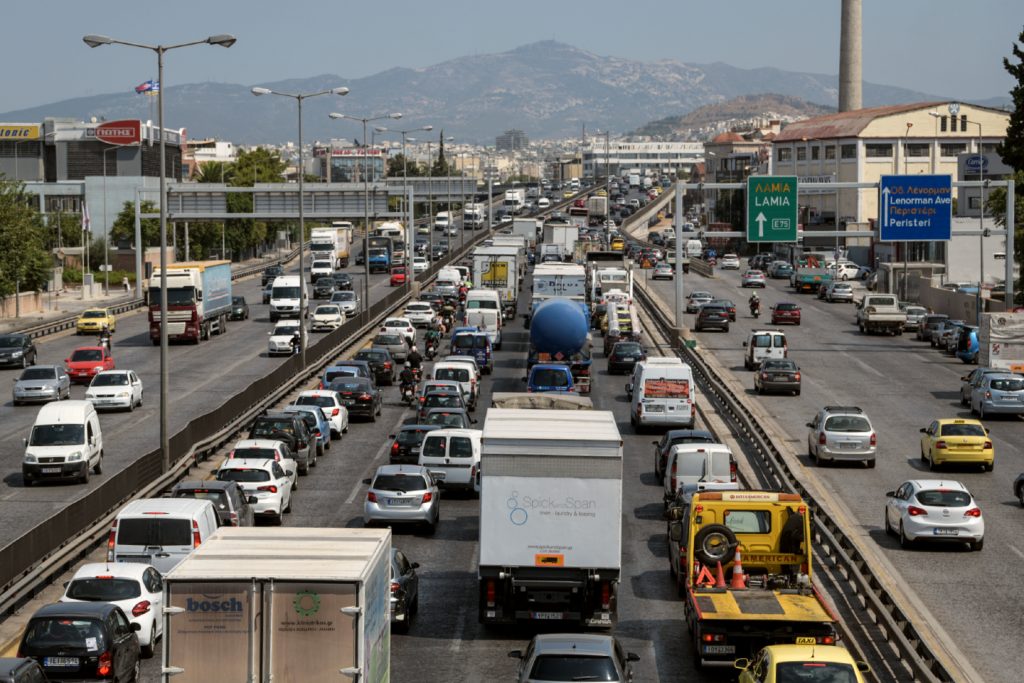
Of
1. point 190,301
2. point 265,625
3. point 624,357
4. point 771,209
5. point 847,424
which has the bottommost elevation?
point 624,357

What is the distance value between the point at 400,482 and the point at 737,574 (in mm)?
10340

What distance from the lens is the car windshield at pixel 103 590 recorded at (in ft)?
76.1

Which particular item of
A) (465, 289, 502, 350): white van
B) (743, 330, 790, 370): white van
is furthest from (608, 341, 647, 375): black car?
(465, 289, 502, 350): white van

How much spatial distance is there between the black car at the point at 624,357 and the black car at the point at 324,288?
3690 cm

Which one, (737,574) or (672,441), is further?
(672,441)

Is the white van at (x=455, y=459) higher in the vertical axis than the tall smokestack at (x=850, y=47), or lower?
lower

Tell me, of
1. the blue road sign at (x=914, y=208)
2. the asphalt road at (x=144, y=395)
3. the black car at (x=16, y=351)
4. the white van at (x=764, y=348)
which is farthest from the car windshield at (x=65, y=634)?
the blue road sign at (x=914, y=208)

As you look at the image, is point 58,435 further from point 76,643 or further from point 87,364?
point 87,364

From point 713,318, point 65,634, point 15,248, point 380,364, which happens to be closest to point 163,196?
point 65,634

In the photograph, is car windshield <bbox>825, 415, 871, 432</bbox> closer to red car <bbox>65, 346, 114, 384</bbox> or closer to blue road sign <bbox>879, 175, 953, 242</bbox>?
blue road sign <bbox>879, 175, 953, 242</bbox>

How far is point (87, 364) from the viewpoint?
5909 centimetres

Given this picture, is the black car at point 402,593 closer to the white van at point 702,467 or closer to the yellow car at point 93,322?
the white van at point 702,467

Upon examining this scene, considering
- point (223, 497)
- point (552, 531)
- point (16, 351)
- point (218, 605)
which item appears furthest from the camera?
point (16, 351)

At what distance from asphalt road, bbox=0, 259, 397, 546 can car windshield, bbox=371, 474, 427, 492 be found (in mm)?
7516
